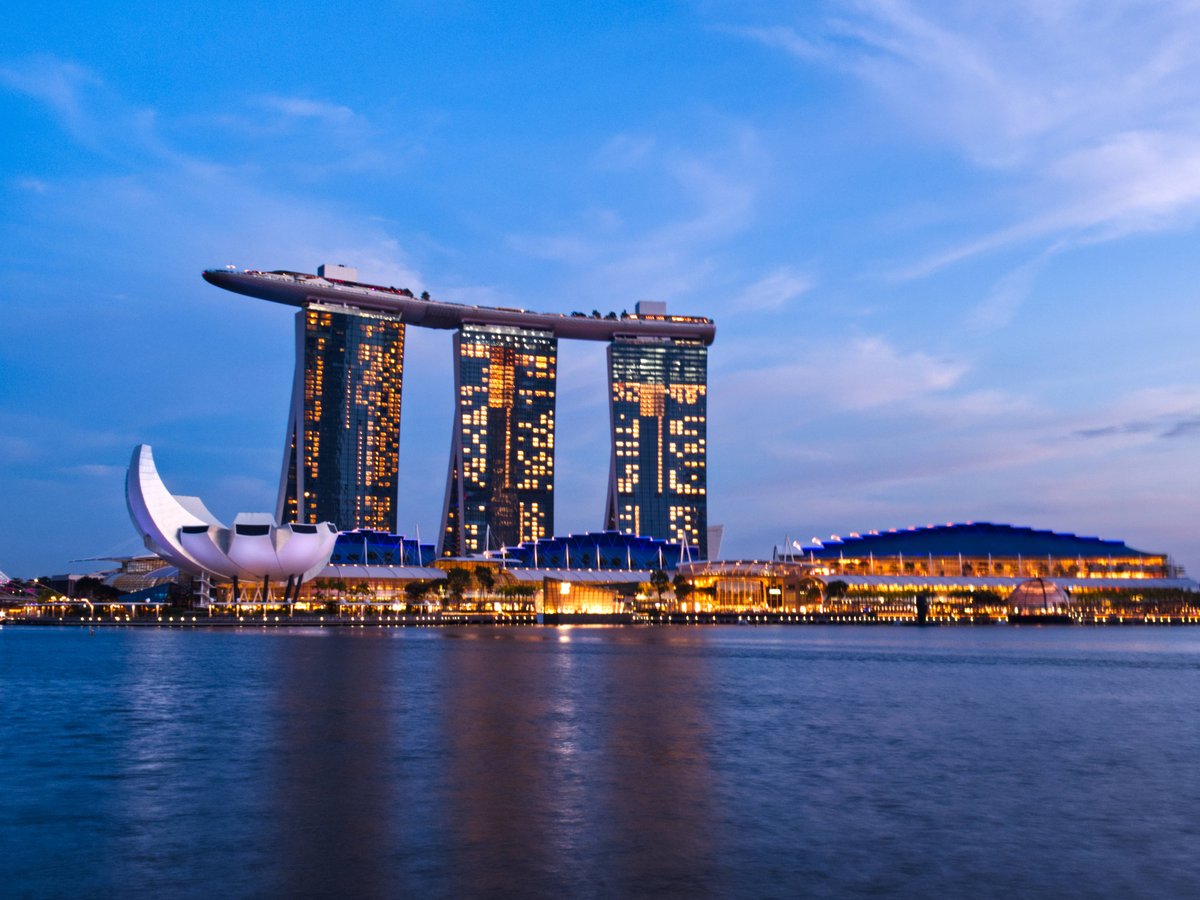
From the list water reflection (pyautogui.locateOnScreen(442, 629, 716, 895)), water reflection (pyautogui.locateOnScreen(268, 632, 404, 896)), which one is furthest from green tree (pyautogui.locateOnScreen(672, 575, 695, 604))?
water reflection (pyautogui.locateOnScreen(268, 632, 404, 896))

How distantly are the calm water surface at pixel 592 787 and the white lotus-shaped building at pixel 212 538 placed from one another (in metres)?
83.5

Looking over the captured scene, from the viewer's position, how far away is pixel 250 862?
19.0 meters

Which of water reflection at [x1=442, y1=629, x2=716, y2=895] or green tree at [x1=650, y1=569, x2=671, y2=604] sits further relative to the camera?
green tree at [x1=650, y1=569, x2=671, y2=604]

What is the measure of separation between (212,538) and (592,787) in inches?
4808

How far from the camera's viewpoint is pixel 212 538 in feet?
456

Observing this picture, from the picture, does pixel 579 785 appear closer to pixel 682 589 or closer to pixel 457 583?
pixel 457 583

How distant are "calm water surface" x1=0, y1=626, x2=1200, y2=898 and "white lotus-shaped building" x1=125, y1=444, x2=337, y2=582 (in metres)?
83.5

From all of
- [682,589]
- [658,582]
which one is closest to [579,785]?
[682,589]

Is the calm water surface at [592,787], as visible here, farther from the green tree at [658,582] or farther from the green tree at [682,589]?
the green tree at [658,582]

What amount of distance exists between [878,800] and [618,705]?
70.2 feet

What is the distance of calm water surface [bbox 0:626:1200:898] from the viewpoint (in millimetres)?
18281

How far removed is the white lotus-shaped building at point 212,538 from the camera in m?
139

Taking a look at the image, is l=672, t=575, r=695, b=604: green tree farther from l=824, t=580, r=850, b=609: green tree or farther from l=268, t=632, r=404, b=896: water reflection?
l=268, t=632, r=404, b=896: water reflection

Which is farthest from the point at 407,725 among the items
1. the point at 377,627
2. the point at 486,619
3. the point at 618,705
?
the point at 486,619
